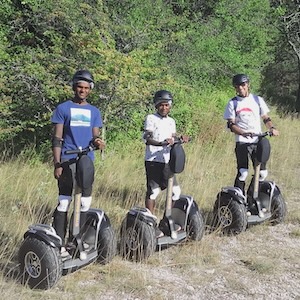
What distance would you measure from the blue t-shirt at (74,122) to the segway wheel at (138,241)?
1100mm

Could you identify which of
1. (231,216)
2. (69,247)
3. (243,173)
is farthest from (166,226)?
(243,173)

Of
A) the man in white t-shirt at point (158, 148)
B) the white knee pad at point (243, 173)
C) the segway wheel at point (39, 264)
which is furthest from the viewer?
the white knee pad at point (243, 173)

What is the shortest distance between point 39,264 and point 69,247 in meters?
0.42

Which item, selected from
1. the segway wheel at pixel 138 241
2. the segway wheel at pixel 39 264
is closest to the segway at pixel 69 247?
the segway wheel at pixel 39 264

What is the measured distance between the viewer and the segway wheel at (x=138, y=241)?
17.1 ft

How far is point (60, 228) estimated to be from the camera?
4828 millimetres

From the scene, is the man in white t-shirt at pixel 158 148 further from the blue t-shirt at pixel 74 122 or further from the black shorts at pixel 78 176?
the black shorts at pixel 78 176

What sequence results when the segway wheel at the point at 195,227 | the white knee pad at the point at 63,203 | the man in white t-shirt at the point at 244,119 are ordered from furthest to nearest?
the man in white t-shirt at the point at 244,119, the segway wheel at the point at 195,227, the white knee pad at the point at 63,203

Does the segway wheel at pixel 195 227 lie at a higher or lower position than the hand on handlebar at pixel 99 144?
lower

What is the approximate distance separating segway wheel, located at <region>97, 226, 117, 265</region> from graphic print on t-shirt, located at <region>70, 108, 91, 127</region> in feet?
3.72

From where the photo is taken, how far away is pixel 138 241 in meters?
5.23

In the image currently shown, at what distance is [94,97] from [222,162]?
121 inches

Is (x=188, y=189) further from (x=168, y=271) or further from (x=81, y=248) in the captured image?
(x=81, y=248)

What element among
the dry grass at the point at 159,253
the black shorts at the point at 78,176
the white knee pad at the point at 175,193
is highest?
the black shorts at the point at 78,176
